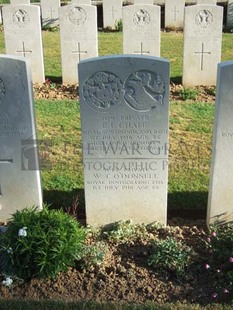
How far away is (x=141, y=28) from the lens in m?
9.43

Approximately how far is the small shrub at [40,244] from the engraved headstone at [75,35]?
6.01m

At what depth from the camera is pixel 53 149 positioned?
6.84 m

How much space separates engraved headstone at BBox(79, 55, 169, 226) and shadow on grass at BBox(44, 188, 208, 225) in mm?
472

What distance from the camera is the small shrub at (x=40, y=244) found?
405cm

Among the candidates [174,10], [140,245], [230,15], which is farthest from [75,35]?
[230,15]

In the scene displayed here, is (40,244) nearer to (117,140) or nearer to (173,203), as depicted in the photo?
(117,140)

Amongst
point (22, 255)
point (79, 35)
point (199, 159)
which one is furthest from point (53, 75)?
point (22, 255)

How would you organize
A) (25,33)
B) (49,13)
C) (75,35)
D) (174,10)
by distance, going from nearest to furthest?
(75,35) < (25,33) < (174,10) < (49,13)

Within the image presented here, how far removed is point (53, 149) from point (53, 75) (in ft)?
14.0

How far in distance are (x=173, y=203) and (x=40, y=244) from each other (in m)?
2.07

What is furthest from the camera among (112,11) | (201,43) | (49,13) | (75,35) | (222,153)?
(49,13)

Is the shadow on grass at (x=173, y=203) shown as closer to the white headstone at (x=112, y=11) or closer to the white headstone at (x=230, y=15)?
the white headstone at (x=112, y=11)

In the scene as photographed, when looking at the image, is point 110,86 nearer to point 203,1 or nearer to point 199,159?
point 199,159

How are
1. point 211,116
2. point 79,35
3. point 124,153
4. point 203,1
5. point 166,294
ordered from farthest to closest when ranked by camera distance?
point 203,1, point 79,35, point 211,116, point 124,153, point 166,294
